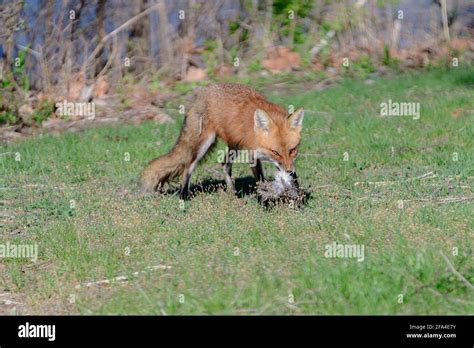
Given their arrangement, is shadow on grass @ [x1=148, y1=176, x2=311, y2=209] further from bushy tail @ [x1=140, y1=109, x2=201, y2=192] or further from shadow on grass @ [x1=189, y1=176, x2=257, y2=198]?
bushy tail @ [x1=140, y1=109, x2=201, y2=192]

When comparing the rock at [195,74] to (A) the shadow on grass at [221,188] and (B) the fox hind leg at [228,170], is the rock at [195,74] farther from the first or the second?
(B) the fox hind leg at [228,170]

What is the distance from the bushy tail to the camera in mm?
9164

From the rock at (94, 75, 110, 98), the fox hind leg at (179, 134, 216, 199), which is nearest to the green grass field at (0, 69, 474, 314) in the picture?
the fox hind leg at (179, 134, 216, 199)

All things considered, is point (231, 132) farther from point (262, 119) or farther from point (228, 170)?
point (228, 170)

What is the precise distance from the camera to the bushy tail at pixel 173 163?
916cm

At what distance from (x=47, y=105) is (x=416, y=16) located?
8083 millimetres

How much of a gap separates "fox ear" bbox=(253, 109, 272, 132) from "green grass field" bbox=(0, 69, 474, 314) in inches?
33.8

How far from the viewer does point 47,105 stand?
1428 cm

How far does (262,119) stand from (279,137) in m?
0.26

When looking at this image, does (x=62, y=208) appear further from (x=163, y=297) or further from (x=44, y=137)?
(x=44, y=137)

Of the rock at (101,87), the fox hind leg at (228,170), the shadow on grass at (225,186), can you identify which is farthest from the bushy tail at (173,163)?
the rock at (101,87)

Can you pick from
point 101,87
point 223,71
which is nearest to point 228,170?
point 101,87

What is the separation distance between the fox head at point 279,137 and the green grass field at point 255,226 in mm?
554
